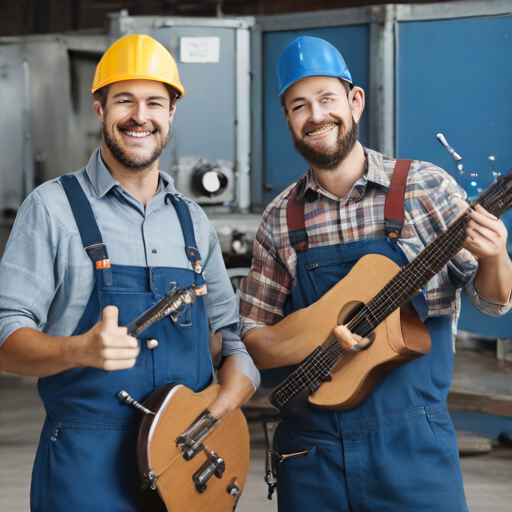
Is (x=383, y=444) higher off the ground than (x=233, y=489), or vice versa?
(x=383, y=444)

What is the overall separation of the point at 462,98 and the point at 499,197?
211 centimetres

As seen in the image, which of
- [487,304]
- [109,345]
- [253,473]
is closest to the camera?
[109,345]

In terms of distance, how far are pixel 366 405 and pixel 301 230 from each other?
538 millimetres

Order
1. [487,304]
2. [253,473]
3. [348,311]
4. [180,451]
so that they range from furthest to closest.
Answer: [253,473] → [348,311] → [487,304] → [180,451]

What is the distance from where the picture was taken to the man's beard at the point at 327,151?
71.1 inches

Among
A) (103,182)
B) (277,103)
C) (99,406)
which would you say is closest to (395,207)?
(103,182)

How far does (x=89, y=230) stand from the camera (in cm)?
152

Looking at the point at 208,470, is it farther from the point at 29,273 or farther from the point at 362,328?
the point at 29,273

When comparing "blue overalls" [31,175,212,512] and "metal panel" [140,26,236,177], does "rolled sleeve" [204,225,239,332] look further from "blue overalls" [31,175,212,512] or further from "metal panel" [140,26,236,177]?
"metal panel" [140,26,236,177]

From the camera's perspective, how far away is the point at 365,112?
3.57m

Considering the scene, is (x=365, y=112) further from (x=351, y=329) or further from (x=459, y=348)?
(x=351, y=329)

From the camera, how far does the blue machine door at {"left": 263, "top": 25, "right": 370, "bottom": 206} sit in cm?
354

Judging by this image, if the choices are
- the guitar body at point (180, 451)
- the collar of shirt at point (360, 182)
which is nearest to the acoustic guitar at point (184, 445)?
the guitar body at point (180, 451)

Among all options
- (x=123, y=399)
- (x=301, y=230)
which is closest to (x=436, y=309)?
(x=301, y=230)
